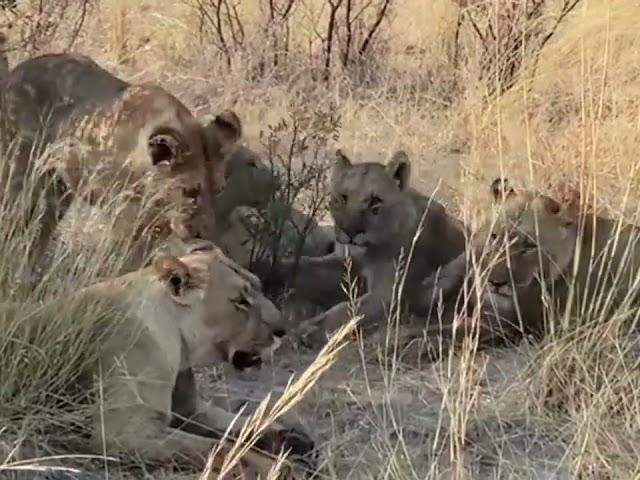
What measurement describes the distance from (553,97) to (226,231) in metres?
3.20

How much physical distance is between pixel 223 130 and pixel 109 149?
0.45m

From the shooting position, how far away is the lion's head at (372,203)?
253 inches

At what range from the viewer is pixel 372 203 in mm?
6441

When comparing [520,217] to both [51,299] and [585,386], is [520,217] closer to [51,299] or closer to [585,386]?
[585,386]

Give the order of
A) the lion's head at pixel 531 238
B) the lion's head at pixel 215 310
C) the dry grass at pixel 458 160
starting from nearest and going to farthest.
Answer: the dry grass at pixel 458 160 → the lion's head at pixel 215 310 → the lion's head at pixel 531 238

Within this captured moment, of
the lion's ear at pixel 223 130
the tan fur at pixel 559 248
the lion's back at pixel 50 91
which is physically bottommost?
the tan fur at pixel 559 248

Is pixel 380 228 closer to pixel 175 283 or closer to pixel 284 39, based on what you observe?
pixel 175 283

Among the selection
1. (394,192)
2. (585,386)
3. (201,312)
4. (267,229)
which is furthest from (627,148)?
(201,312)

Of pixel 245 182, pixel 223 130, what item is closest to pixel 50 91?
pixel 223 130

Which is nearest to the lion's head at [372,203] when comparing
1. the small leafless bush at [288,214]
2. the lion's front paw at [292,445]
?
the small leafless bush at [288,214]

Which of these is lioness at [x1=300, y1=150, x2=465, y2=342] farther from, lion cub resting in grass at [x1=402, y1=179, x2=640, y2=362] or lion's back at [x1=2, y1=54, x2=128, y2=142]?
lion's back at [x1=2, y1=54, x2=128, y2=142]

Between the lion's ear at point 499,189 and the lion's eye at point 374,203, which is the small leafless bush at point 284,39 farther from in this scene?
the lion's ear at point 499,189

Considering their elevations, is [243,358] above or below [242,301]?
below

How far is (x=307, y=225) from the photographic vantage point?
6.42 m
